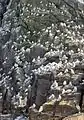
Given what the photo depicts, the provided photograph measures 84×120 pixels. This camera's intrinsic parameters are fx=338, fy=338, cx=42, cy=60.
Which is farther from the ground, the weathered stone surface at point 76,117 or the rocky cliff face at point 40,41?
the rocky cliff face at point 40,41

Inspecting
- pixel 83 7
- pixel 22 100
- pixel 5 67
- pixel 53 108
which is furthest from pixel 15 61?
pixel 83 7

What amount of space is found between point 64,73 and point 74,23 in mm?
604

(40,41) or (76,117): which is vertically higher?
(40,41)

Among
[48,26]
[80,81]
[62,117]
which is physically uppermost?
[48,26]

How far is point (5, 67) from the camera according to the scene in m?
3.96

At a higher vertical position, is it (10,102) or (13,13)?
(13,13)

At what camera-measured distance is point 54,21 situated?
3.88 meters

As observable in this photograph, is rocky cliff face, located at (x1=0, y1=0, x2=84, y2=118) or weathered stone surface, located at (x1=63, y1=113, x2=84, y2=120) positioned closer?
weathered stone surface, located at (x1=63, y1=113, x2=84, y2=120)

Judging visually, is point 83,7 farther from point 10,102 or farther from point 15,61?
point 10,102

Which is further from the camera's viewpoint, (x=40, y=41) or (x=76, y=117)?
(x=40, y=41)

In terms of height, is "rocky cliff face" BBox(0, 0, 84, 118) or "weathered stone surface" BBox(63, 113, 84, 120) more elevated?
"rocky cliff face" BBox(0, 0, 84, 118)

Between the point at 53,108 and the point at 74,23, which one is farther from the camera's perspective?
the point at 74,23

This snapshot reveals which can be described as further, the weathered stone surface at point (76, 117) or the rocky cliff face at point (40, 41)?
the rocky cliff face at point (40, 41)

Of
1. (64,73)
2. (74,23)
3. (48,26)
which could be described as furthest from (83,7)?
(64,73)
